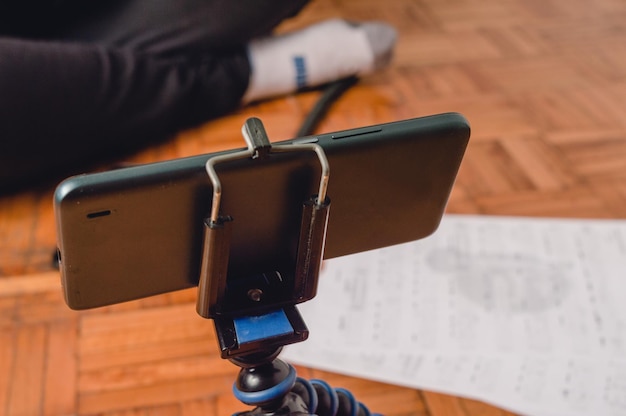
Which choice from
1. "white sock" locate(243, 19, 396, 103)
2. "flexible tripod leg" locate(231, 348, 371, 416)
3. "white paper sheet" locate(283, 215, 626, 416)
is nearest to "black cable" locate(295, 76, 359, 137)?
"white sock" locate(243, 19, 396, 103)

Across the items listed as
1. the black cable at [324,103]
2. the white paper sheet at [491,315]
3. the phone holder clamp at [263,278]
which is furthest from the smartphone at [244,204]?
the black cable at [324,103]

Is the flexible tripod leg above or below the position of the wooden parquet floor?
above

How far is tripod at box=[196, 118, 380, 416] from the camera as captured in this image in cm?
33

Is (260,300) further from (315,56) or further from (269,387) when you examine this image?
(315,56)

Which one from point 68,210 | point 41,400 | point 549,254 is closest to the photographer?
point 68,210

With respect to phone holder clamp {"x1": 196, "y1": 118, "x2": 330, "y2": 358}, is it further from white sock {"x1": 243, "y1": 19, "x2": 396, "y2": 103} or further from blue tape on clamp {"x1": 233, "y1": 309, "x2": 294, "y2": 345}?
white sock {"x1": 243, "y1": 19, "x2": 396, "y2": 103}

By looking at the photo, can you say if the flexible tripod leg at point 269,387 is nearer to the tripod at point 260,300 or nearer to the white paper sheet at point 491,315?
the tripod at point 260,300

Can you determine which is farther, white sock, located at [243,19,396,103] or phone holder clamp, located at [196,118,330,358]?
white sock, located at [243,19,396,103]

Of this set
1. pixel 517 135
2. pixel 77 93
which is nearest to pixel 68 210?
pixel 77 93

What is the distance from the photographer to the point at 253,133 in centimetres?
33

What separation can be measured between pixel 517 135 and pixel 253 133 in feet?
2.34

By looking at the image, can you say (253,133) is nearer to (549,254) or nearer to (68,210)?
(68,210)

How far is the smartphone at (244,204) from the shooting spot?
321mm

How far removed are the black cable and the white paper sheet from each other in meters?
0.26
